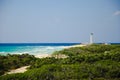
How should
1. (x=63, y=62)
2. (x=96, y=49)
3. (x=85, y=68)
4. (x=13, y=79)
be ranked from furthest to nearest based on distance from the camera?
(x=96, y=49)
(x=63, y=62)
(x=85, y=68)
(x=13, y=79)

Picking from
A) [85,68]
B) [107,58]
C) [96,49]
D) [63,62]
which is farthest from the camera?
[96,49]

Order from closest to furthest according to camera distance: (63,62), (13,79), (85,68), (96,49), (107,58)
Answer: (13,79)
(85,68)
(63,62)
(107,58)
(96,49)

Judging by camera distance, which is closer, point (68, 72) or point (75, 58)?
point (68, 72)

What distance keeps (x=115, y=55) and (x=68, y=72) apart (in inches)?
234

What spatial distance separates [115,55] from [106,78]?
5.19 metres

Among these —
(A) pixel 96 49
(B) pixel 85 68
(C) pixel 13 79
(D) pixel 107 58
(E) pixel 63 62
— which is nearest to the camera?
(C) pixel 13 79

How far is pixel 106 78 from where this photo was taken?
1162 cm

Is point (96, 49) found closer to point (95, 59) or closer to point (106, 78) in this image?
point (95, 59)

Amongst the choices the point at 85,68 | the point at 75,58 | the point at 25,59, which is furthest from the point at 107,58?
the point at 25,59

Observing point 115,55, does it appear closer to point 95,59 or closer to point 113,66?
point 95,59

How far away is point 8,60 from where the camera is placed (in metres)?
16.4

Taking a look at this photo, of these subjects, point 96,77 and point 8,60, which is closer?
point 96,77

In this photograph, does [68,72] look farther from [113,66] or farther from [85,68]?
[113,66]

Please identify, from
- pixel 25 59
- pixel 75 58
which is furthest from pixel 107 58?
pixel 25 59
